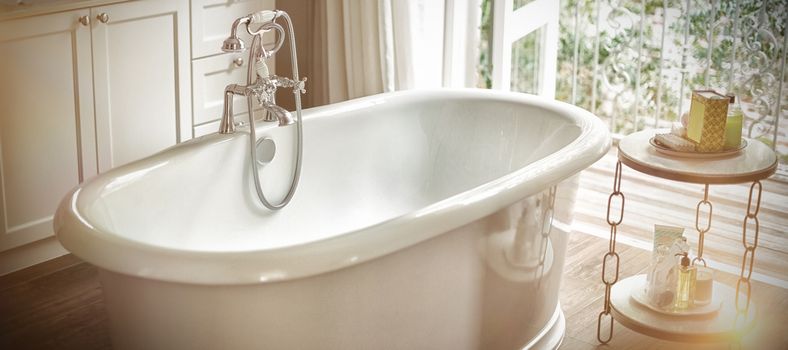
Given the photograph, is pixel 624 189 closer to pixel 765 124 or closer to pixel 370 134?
pixel 765 124

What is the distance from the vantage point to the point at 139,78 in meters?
3.50

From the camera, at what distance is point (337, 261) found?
2.10 metres

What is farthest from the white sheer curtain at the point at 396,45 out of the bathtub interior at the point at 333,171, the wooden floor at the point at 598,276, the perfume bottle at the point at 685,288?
the perfume bottle at the point at 685,288

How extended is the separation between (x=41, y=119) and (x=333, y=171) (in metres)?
0.93

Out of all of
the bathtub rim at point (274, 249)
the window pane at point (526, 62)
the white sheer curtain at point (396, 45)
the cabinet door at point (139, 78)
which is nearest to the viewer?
the bathtub rim at point (274, 249)

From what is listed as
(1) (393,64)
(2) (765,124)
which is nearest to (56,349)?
(1) (393,64)

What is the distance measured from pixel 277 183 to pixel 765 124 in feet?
9.14

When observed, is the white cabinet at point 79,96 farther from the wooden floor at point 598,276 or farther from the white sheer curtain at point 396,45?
the white sheer curtain at point 396,45

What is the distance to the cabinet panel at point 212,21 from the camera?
3672mm

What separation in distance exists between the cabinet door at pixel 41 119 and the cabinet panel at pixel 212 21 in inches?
18.1

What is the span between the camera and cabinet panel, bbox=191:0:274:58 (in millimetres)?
3672

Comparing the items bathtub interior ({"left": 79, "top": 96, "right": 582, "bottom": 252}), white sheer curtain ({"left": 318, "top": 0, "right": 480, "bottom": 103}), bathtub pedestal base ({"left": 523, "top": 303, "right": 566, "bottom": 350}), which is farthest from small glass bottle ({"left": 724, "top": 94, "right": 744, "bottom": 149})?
white sheer curtain ({"left": 318, "top": 0, "right": 480, "bottom": 103})

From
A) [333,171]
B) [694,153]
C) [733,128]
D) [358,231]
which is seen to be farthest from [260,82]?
[733,128]

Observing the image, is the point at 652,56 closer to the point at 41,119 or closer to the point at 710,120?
the point at 710,120
